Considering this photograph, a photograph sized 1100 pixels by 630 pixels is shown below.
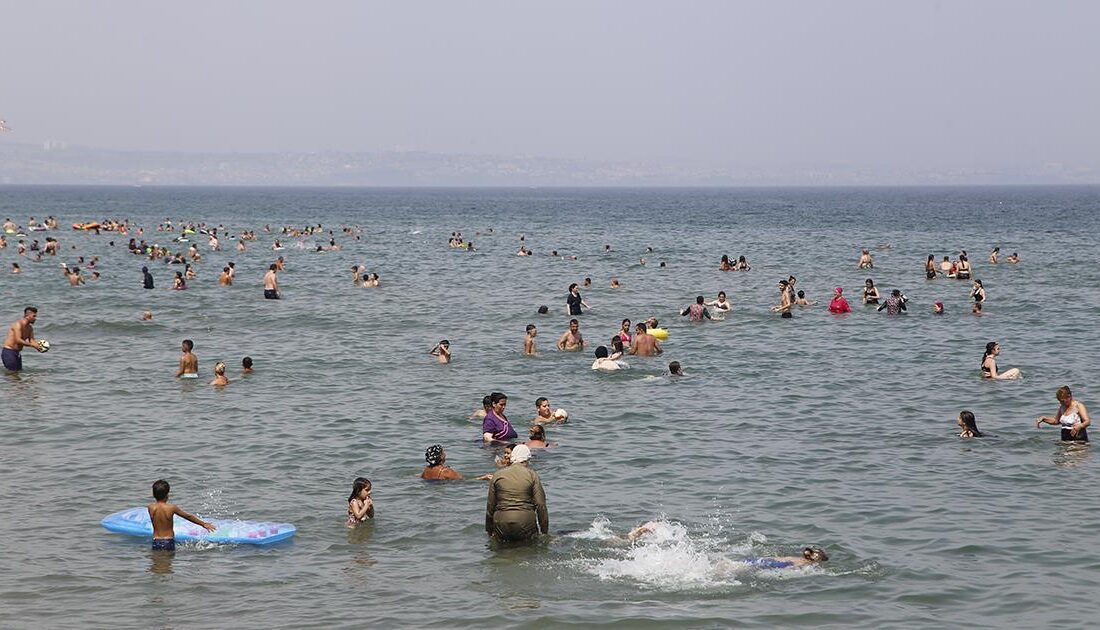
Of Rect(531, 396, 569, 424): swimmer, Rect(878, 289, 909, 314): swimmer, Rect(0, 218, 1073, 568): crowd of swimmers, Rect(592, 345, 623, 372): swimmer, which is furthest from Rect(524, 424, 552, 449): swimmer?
Rect(878, 289, 909, 314): swimmer

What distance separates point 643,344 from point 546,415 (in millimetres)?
8858

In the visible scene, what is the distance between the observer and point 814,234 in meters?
101

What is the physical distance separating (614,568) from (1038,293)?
129 ft

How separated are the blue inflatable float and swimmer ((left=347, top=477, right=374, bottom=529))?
0.83 meters

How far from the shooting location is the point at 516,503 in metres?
15.9

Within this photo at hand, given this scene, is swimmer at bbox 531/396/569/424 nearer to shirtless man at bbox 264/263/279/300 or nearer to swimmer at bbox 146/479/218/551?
swimmer at bbox 146/479/218/551

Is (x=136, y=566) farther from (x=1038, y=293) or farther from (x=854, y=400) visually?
(x=1038, y=293)

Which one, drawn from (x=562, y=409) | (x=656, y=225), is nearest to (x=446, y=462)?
(x=562, y=409)

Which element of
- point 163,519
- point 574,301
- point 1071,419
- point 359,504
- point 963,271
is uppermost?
point 963,271

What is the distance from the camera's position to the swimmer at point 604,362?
3030 cm

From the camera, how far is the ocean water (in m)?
14.4

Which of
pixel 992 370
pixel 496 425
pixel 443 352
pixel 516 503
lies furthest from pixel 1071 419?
pixel 443 352

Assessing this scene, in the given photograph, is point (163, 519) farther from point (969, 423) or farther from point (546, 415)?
point (969, 423)

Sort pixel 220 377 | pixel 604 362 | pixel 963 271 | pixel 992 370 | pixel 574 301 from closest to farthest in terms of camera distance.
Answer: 1. pixel 220 377
2. pixel 992 370
3. pixel 604 362
4. pixel 574 301
5. pixel 963 271
